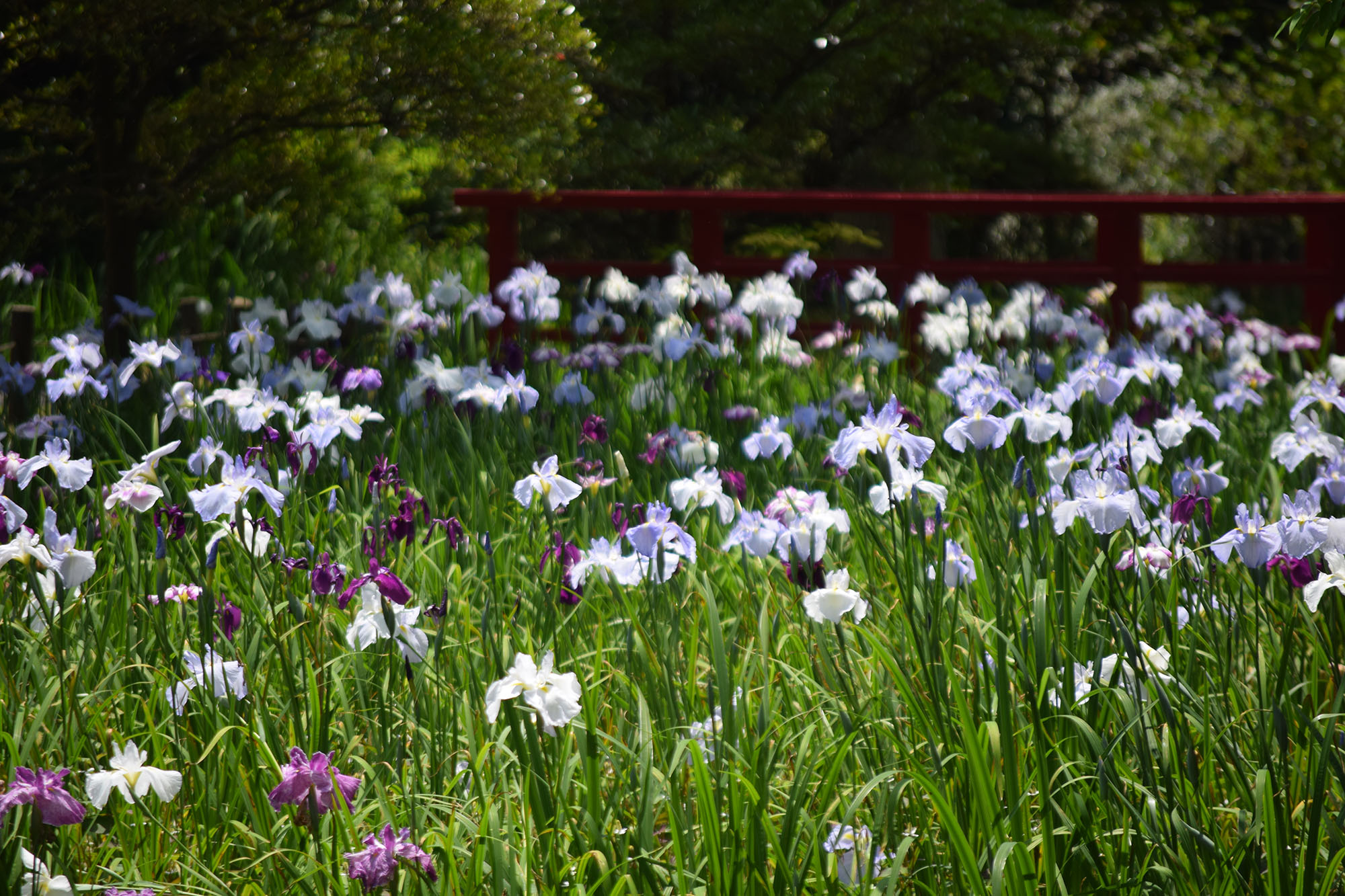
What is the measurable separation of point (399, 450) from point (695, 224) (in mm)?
3049

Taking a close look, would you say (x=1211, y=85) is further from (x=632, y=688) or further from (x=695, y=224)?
(x=632, y=688)

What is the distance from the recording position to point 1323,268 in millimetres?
5988

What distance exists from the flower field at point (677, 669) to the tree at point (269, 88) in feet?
6.25

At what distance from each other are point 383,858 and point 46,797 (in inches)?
15.4

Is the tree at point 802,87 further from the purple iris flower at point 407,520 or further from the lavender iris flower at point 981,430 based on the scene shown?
the lavender iris flower at point 981,430

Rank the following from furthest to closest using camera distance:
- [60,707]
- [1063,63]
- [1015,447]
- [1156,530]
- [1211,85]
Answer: [1063,63]
[1211,85]
[1015,447]
[1156,530]
[60,707]

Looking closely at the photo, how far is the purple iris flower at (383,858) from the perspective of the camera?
Answer: 1.34 m

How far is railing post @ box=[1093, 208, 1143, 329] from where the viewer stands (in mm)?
5941

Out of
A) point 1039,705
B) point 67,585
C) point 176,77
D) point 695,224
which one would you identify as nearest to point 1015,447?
point 1039,705

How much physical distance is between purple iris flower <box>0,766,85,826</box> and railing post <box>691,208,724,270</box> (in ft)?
15.7

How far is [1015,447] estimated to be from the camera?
10.0 feet

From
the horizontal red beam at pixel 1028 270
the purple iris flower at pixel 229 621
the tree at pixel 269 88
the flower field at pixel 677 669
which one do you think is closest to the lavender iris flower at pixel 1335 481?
the flower field at pixel 677 669

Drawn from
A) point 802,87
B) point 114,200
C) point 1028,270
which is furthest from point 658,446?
point 802,87

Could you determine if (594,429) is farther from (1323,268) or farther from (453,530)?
(1323,268)
